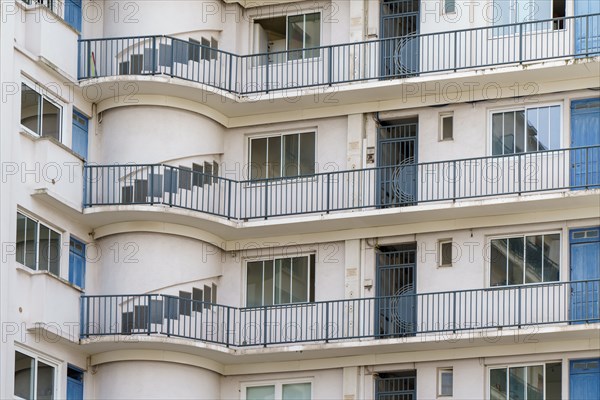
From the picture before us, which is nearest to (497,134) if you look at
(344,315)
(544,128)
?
(544,128)

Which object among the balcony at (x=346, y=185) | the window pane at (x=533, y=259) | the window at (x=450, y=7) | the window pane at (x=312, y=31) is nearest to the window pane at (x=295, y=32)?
the window pane at (x=312, y=31)

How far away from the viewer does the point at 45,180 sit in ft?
167

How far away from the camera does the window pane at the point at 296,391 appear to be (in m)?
52.7

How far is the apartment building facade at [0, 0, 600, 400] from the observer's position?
50750mm

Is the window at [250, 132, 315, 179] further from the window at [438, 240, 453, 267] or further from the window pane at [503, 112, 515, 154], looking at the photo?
the window pane at [503, 112, 515, 154]

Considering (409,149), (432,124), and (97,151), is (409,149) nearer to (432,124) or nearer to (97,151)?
(432,124)

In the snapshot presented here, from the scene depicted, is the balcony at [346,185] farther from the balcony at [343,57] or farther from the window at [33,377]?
the window at [33,377]

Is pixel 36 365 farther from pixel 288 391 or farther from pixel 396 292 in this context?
pixel 396 292

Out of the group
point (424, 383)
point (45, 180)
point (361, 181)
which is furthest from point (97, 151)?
point (424, 383)

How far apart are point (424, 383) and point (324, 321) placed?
2.89m

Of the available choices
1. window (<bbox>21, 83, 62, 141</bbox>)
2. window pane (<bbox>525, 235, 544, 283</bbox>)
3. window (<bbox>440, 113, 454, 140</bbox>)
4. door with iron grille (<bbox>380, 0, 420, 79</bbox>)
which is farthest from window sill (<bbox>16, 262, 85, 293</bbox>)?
window pane (<bbox>525, 235, 544, 283</bbox>)

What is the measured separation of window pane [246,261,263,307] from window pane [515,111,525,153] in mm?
7128

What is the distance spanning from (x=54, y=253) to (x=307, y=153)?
7.19 metres

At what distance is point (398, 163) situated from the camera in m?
53.6
